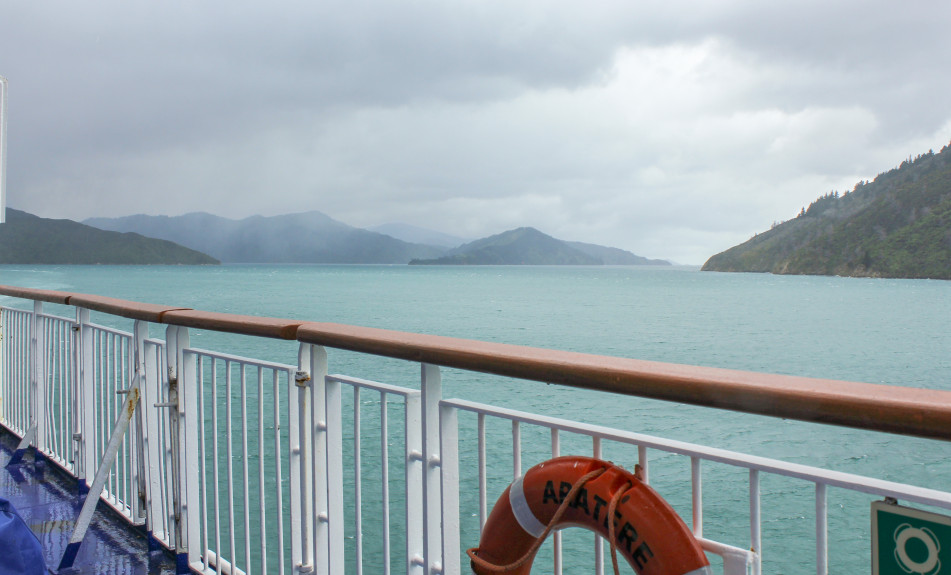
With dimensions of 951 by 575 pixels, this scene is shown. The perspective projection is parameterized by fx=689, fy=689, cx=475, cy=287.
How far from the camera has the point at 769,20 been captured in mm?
108688

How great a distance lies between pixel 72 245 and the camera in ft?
521

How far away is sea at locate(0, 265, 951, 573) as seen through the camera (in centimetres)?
1242

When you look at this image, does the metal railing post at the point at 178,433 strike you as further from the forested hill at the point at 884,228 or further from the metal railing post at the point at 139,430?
the forested hill at the point at 884,228

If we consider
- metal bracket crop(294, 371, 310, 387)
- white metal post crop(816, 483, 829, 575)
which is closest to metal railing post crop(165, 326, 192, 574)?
metal bracket crop(294, 371, 310, 387)

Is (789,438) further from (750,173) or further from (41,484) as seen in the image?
(750,173)

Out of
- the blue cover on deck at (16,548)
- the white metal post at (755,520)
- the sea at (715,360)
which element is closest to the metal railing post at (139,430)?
the blue cover on deck at (16,548)

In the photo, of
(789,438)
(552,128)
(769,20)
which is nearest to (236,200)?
(552,128)

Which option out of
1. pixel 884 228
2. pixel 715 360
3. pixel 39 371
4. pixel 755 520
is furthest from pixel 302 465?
pixel 884 228

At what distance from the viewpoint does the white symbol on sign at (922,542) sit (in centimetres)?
77

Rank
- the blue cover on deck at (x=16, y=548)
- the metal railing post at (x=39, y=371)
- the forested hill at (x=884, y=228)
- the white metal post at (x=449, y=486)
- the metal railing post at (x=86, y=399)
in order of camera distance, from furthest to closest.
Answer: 1. the forested hill at (x=884, y=228)
2. the metal railing post at (x=39, y=371)
3. the metal railing post at (x=86, y=399)
4. the blue cover on deck at (x=16, y=548)
5. the white metal post at (x=449, y=486)

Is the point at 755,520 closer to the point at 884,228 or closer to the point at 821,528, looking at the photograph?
the point at 821,528

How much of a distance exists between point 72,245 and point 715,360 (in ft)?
545

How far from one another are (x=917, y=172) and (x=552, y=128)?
57.6 m

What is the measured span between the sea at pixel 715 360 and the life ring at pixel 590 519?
317 inches
